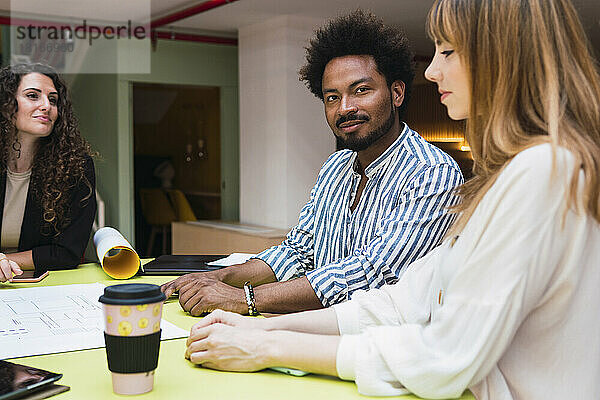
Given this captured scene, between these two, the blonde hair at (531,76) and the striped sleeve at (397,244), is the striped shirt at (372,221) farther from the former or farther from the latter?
the blonde hair at (531,76)

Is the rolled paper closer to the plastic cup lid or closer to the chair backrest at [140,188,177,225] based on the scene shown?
the plastic cup lid

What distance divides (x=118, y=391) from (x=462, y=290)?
54 centimetres

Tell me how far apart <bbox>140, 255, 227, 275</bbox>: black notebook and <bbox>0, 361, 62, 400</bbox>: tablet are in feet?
3.19

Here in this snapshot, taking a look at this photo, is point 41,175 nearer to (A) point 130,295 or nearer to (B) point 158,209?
(A) point 130,295

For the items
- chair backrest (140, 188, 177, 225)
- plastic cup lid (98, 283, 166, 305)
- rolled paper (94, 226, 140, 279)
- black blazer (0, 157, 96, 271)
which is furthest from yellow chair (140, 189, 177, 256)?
plastic cup lid (98, 283, 166, 305)

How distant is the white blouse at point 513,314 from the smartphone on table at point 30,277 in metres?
1.22

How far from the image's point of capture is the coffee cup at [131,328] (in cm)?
92

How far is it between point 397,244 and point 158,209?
747cm

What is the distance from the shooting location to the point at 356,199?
1929mm

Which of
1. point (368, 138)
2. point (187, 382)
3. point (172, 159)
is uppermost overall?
point (172, 159)

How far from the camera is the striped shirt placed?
1.59 m

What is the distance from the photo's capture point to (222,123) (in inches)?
280

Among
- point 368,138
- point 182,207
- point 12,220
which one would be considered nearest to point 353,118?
point 368,138

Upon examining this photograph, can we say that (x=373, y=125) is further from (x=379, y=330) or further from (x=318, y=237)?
(x=379, y=330)
